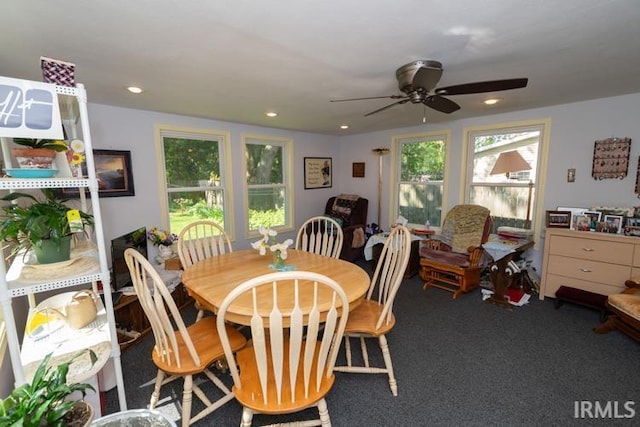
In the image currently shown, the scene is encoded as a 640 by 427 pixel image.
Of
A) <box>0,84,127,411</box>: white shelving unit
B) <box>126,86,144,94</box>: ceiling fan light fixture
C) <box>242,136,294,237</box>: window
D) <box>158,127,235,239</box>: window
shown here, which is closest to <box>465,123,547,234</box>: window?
<box>242,136,294,237</box>: window

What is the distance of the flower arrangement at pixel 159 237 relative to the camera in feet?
10.4

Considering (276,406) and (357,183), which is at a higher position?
(357,183)

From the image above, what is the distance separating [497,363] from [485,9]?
2290 millimetres

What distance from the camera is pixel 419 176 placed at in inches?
180

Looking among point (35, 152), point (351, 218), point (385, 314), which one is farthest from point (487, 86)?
point (351, 218)

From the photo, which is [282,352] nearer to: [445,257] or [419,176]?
[445,257]

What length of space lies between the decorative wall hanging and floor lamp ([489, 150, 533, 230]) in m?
0.62

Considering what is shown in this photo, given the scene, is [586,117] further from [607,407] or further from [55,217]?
[55,217]

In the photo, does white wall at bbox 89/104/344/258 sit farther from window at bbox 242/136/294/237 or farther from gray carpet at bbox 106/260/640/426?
gray carpet at bbox 106/260/640/426

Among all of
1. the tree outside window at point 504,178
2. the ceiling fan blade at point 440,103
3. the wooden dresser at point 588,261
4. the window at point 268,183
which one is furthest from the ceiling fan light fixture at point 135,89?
the wooden dresser at point 588,261

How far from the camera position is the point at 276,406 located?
121 centimetres

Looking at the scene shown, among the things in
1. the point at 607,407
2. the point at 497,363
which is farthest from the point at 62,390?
the point at 607,407

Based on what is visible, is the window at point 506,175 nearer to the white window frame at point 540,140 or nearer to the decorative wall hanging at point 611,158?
the white window frame at point 540,140

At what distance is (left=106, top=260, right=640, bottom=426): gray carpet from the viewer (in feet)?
5.53
